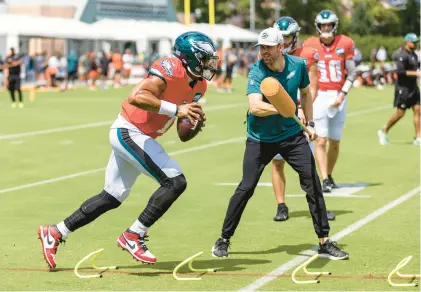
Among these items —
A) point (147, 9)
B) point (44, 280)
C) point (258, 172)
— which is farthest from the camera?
point (147, 9)

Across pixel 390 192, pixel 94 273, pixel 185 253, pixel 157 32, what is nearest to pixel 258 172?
pixel 185 253

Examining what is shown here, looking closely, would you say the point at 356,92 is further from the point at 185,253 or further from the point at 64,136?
the point at 185,253

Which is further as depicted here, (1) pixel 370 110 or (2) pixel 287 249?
(1) pixel 370 110

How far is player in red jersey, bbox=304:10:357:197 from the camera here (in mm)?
12703

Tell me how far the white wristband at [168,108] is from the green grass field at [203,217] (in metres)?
1.27

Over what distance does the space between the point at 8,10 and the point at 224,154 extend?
5281 cm

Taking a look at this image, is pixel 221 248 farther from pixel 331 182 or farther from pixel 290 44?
pixel 331 182

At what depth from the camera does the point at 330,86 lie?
13000 mm

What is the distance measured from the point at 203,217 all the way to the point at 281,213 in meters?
0.88

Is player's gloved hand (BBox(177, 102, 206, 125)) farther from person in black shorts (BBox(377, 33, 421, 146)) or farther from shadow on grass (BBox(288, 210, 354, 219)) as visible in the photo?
person in black shorts (BBox(377, 33, 421, 146))

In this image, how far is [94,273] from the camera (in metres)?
8.02

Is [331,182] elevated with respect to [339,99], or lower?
lower

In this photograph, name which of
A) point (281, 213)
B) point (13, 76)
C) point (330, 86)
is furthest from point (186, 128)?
point (13, 76)

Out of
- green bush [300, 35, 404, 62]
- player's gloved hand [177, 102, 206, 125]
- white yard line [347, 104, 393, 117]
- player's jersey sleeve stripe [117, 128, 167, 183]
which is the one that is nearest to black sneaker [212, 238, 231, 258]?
player's jersey sleeve stripe [117, 128, 167, 183]
